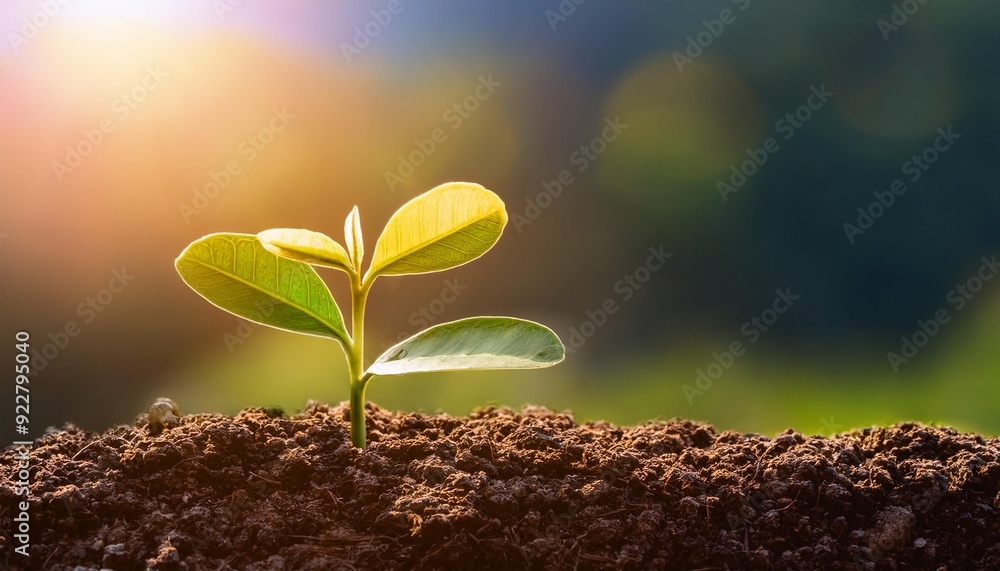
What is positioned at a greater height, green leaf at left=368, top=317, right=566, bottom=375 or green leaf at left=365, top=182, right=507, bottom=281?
green leaf at left=365, top=182, right=507, bottom=281

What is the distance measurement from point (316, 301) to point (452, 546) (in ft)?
2.18

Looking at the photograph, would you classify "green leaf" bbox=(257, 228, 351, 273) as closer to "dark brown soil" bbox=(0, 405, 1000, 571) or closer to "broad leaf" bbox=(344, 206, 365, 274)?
"broad leaf" bbox=(344, 206, 365, 274)

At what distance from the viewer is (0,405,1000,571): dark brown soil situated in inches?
62.7

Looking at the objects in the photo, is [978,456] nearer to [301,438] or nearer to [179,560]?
[301,438]

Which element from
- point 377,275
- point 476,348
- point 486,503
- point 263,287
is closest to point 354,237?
point 377,275

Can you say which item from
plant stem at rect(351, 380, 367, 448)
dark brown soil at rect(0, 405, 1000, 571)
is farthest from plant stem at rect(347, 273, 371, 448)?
dark brown soil at rect(0, 405, 1000, 571)

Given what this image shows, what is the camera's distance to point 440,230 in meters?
1.83

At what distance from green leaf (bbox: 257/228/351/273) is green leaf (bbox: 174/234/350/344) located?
120mm

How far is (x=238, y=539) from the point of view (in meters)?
1.63

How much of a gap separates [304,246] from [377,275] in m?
0.22

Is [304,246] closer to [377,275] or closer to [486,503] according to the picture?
[377,275]

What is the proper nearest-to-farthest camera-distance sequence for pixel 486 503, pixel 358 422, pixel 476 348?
pixel 486 503 < pixel 476 348 < pixel 358 422

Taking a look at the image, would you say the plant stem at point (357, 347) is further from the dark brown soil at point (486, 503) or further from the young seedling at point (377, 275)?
the dark brown soil at point (486, 503)

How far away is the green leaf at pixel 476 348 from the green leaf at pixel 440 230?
0.51 ft
